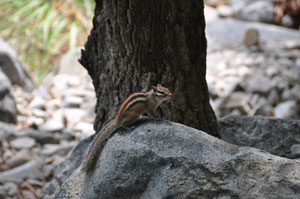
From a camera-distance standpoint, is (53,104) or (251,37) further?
(251,37)

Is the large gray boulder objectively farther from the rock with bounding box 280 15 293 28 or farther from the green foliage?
the rock with bounding box 280 15 293 28

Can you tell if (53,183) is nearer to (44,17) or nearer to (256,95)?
(256,95)

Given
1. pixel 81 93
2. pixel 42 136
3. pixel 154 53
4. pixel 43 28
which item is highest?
pixel 43 28

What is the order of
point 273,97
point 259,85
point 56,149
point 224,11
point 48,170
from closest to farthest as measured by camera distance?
point 48,170, point 56,149, point 273,97, point 259,85, point 224,11

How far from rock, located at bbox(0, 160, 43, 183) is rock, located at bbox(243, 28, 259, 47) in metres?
4.46

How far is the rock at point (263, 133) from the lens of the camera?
324cm

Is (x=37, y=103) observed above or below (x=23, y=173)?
above

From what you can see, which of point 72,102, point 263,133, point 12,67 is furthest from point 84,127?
point 263,133

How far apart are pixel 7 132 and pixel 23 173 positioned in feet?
3.12

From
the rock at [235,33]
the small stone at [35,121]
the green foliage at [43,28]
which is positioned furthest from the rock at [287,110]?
the green foliage at [43,28]

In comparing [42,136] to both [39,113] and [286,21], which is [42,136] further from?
[286,21]

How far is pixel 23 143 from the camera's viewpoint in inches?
197

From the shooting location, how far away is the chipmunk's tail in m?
2.47

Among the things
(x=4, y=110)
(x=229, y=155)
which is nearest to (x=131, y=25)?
(x=229, y=155)
